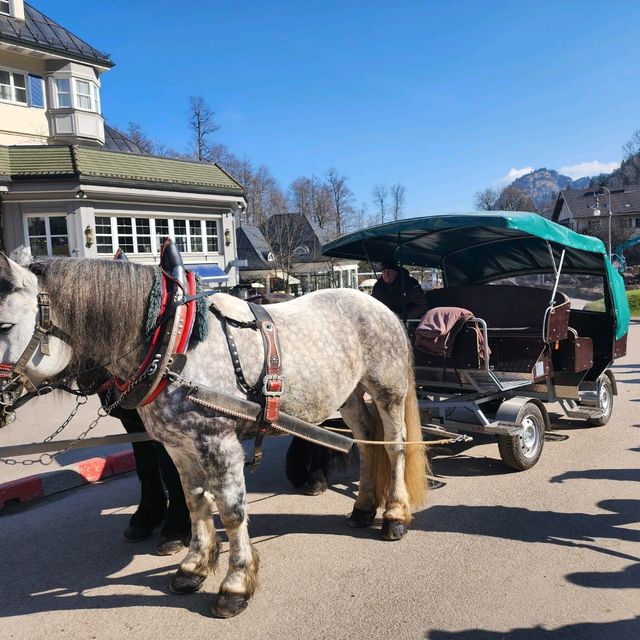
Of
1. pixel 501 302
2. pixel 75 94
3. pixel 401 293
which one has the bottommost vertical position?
pixel 501 302

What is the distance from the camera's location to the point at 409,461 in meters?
3.99

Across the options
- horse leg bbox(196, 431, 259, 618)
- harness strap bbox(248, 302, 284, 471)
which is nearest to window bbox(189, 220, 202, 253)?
harness strap bbox(248, 302, 284, 471)

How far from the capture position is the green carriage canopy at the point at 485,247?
4883 mm

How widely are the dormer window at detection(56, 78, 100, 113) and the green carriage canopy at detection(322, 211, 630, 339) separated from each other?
1957 centimetres

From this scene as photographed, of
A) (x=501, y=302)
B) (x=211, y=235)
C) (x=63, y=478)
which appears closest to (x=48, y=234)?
(x=211, y=235)

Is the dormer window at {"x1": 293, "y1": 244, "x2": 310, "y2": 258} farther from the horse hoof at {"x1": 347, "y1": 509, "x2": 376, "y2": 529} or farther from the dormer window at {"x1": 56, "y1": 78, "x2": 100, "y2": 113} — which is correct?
the horse hoof at {"x1": 347, "y1": 509, "x2": 376, "y2": 529}

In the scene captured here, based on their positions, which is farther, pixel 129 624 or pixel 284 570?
pixel 284 570

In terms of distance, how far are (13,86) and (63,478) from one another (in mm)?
20603

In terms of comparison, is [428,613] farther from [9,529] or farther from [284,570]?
[9,529]

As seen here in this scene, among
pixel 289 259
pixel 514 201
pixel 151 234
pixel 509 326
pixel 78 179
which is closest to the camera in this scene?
pixel 509 326

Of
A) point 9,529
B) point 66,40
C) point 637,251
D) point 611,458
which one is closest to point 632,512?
point 611,458

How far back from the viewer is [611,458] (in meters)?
5.11

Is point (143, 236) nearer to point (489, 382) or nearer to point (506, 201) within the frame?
point (489, 382)

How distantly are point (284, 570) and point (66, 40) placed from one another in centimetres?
2492
